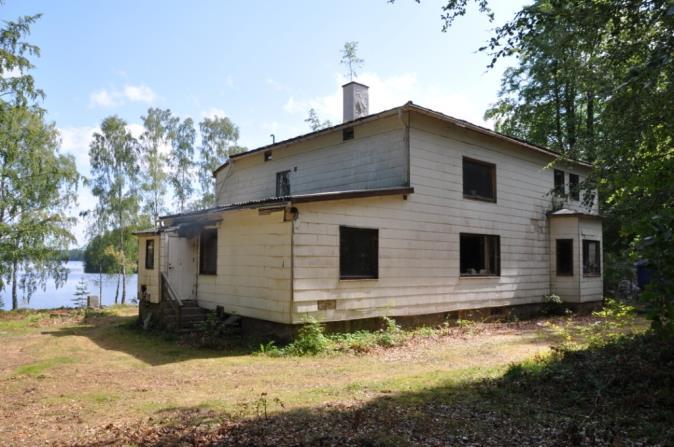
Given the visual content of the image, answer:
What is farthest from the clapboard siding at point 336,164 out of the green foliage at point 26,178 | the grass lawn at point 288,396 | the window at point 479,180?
the green foliage at point 26,178

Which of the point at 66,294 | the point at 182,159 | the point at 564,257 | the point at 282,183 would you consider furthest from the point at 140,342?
the point at 66,294

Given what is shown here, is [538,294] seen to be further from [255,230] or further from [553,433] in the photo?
[553,433]

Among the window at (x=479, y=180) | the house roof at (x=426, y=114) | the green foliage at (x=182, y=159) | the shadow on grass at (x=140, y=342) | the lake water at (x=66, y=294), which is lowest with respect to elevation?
the lake water at (x=66, y=294)

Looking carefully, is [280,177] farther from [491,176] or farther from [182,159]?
[182,159]

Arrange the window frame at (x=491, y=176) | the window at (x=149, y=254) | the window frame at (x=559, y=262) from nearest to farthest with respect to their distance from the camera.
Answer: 1. the window frame at (x=491, y=176)
2. the window at (x=149, y=254)
3. the window frame at (x=559, y=262)

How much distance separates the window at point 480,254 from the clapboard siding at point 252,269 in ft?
21.0

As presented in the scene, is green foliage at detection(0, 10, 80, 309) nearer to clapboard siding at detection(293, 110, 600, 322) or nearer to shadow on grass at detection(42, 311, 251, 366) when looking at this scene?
shadow on grass at detection(42, 311, 251, 366)

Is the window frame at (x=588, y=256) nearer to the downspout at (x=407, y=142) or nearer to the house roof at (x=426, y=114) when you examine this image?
the house roof at (x=426, y=114)

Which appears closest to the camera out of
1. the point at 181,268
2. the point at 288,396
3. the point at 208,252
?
the point at 288,396

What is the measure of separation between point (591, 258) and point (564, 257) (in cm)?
117

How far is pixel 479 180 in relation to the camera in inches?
595

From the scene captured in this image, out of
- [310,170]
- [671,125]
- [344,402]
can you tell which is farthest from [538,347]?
[310,170]

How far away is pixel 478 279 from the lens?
14.6 m

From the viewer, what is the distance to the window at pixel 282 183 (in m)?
16.8
